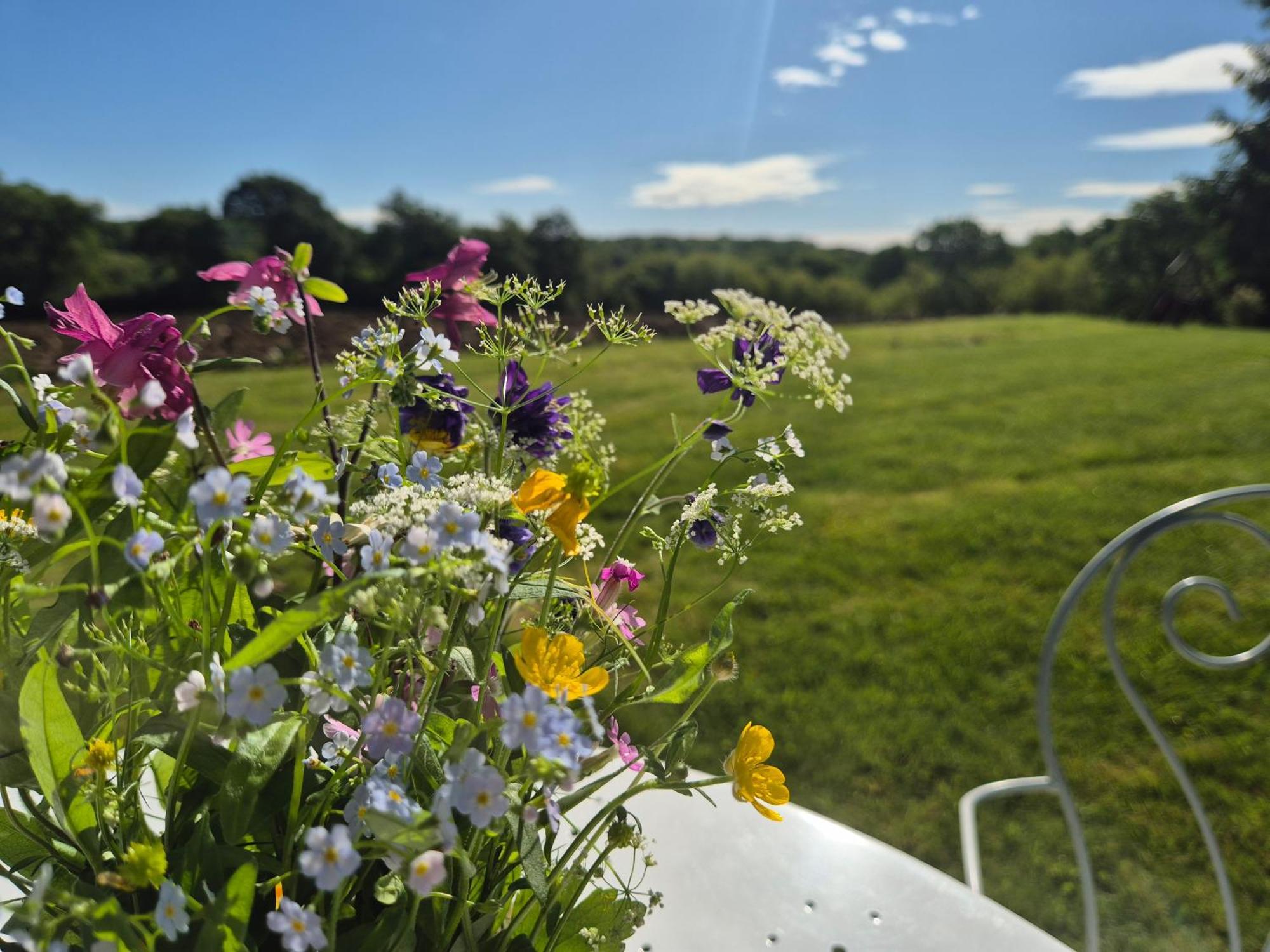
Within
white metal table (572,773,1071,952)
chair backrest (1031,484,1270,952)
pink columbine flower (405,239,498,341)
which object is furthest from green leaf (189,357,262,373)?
chair backrest (1031,484,1270,952)

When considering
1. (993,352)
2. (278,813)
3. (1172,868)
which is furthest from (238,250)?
(278,813)

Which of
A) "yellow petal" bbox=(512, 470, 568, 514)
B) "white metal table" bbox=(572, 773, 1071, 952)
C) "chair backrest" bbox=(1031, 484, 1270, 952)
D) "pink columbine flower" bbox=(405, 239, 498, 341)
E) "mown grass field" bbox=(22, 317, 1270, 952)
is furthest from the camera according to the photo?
"mown grass field" bbox=(22, 317, 1270, 952)

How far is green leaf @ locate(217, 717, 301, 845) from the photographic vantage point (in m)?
0.31

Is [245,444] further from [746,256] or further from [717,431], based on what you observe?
[746,256]

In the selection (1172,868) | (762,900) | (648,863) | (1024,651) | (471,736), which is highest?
(471,736)

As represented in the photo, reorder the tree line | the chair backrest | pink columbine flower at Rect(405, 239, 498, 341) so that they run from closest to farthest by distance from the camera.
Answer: pink columbine flower at Rect(405, 239, 498, 341) < the chair backrest < the tree line

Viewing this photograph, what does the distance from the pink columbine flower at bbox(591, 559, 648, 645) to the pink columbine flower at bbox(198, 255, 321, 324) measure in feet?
0.57

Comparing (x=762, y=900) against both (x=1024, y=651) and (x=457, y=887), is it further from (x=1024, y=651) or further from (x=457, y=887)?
(x=1024, y=651)

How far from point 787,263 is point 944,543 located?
17897 millimetres

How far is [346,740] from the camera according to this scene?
0.36 m

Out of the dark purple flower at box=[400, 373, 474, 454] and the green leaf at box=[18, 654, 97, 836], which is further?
the dark purple flower at box=[400, 373, 474, 454]

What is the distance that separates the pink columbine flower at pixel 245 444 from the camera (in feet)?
1.40

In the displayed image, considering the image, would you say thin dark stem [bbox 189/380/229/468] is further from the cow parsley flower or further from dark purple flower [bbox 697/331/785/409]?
Answer: dark purple flower [bbox 697/331/785/409]

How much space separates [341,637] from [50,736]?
114 millimetres
